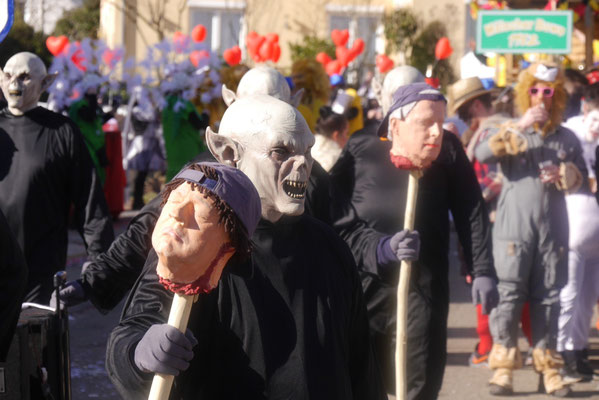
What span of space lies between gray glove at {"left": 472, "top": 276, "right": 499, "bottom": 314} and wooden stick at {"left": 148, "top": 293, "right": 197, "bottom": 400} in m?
3.03

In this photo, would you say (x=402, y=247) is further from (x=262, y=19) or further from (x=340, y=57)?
(x=262, y=19)

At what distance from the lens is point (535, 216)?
23.1ft

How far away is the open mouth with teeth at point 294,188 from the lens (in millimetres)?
3105

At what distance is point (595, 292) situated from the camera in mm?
7664

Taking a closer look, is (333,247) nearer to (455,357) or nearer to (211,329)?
(211,329)

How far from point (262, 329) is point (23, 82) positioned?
3637 millimetres

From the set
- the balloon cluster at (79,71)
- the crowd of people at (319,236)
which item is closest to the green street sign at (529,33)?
the crowd of people at (319,236)

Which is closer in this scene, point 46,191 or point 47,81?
point 46,191

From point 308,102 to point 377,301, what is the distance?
4.59 meters

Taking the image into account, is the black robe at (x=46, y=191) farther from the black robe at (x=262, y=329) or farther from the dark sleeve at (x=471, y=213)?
the black robe at (x=262, y=329)

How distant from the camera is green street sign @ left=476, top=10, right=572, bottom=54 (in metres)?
12.2

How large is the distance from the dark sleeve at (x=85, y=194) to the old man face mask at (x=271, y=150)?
262 cm

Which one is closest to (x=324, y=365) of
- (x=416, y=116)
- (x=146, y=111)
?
(x=416, y=116)

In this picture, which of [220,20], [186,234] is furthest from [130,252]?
[220,20]
